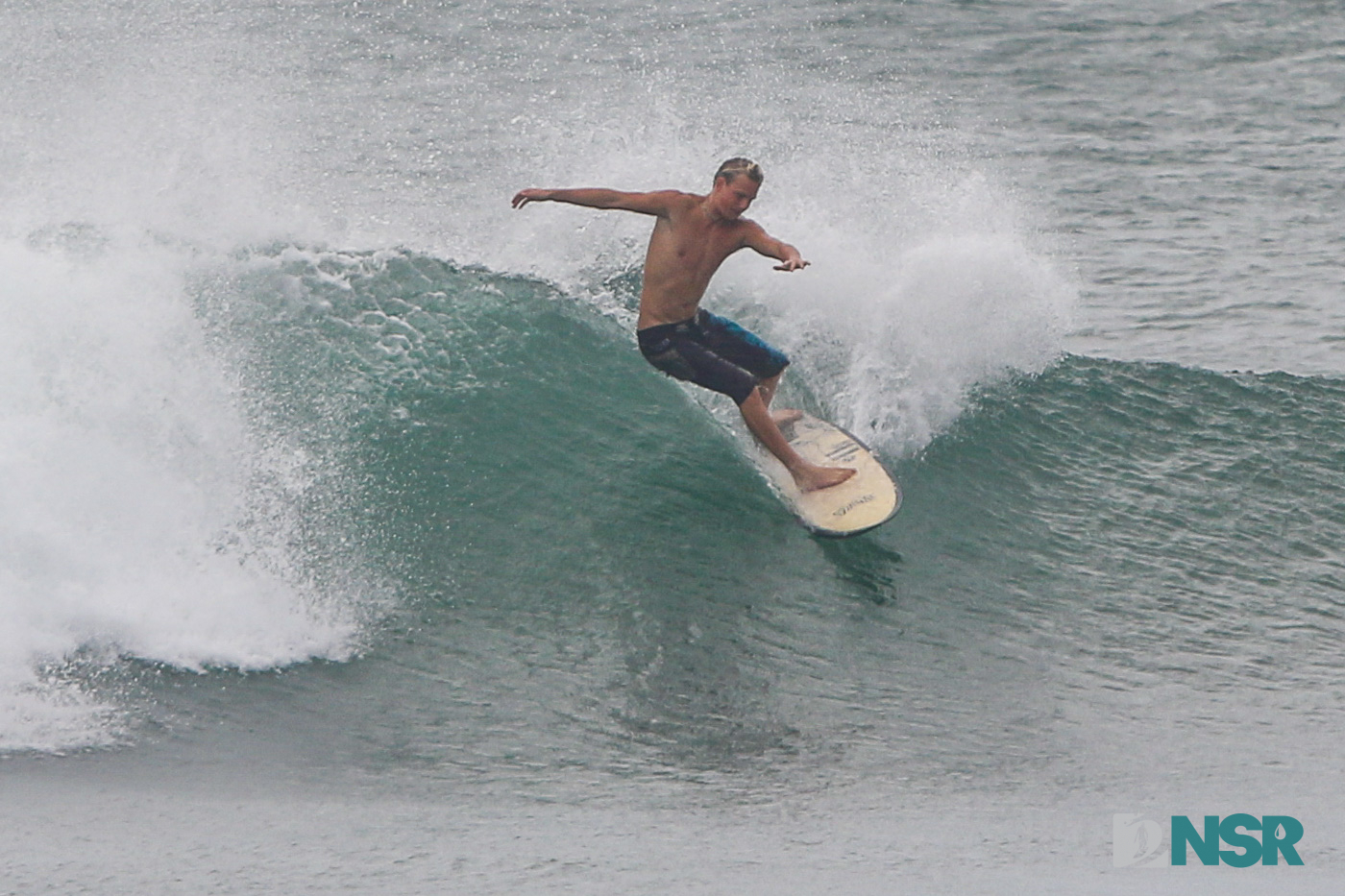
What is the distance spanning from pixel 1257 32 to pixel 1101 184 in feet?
17.5

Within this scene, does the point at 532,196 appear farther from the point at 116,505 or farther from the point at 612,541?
the point at 116,505

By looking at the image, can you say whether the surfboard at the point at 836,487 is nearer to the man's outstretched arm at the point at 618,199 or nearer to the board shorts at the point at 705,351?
the board shorts at the point at 705,351

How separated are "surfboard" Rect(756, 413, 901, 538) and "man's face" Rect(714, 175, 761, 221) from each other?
1595 mm

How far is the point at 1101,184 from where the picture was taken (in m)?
15.1

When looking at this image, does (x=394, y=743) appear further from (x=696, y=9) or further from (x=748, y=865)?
(x=696, y=9)

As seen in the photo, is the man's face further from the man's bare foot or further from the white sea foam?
the white sea foam

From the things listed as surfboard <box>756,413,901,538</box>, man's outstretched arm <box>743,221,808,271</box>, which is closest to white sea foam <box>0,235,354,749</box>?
surfboard <box>756,413,901,538</box>

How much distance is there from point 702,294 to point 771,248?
64cm

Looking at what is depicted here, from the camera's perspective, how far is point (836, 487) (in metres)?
8.16

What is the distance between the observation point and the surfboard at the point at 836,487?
797cm

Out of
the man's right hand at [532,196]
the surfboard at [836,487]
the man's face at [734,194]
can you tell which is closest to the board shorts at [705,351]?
the surfboard at [836,487]

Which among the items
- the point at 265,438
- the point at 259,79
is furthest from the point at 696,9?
the point at 265,438

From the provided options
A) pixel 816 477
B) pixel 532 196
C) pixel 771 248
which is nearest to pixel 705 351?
pixel 771 248

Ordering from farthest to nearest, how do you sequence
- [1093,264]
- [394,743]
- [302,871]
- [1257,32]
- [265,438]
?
[1257,32] → [1093,264] → [265,438] → [394,743] → [302,871]
